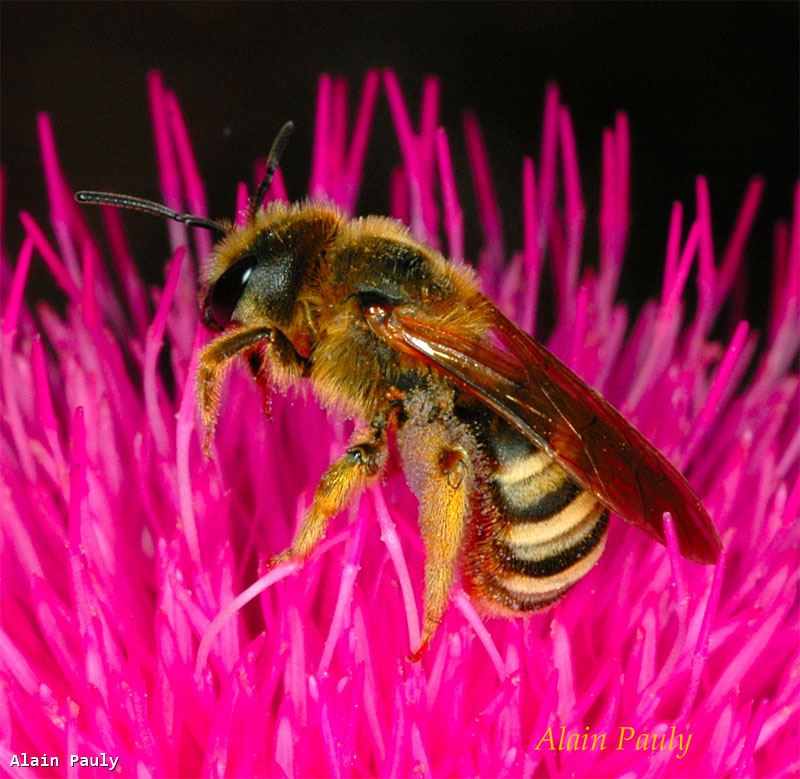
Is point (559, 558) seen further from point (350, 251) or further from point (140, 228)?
point (140, 228)

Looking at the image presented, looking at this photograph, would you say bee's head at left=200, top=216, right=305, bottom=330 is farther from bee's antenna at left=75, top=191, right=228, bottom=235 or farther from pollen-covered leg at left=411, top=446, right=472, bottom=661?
pollen-covered leg at left=411, top=446, right=472, bottom=661

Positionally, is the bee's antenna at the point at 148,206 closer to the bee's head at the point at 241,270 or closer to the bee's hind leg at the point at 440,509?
the bee's head at the point at 241,270

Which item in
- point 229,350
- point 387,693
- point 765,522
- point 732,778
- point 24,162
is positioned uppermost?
point 24,162

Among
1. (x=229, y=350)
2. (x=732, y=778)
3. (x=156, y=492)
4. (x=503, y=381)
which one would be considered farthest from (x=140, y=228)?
(x=732, y=778)

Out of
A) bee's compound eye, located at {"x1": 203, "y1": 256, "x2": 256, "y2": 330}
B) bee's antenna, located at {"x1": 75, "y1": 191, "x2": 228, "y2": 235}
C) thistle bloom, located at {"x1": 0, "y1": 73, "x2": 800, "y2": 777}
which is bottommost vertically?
thistle bloom, located at {"x1": 0, "y1": 73, "x2": 800, "y2": 777}

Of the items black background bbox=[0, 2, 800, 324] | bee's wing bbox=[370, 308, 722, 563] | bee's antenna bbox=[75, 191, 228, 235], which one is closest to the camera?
bee's wing bbox=[370, 308, 722, 563]

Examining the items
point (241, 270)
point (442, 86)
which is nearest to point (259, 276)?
point (241, 270)

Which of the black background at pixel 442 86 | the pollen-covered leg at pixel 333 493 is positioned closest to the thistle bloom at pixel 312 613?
the pollen-covered leg at pixel 333 493

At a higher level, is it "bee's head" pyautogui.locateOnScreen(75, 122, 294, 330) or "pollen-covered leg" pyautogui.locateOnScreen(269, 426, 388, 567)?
"bee's head" pyautogui.locateOnScreen(75, 122, 294, 330)

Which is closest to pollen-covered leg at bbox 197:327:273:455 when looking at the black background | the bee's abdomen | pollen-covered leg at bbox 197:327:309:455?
pollen-covered leg at bbox 197:327:309:455
